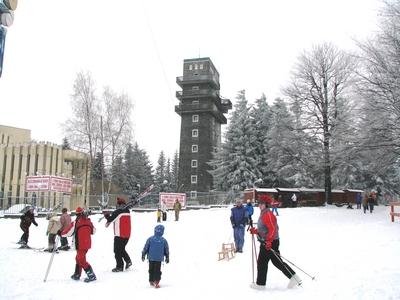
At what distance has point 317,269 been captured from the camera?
29.2 feet

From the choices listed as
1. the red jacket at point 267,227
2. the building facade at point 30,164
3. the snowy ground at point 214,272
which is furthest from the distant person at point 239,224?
the building facade at point 30,164

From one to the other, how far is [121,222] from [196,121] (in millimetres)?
51310

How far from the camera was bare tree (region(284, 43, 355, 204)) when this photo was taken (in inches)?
1379

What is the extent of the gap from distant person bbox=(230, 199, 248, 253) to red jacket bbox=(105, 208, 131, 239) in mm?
4172

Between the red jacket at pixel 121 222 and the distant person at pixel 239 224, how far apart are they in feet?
13.7

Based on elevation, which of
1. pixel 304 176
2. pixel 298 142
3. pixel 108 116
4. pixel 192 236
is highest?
pixel 108 116

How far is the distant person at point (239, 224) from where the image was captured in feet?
40.9

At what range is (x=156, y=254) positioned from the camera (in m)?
7.93

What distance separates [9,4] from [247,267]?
25.5ft

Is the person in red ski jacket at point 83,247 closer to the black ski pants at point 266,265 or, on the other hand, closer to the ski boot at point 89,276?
the ski boot at point 89,276

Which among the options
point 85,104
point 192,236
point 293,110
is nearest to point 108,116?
point 85,104

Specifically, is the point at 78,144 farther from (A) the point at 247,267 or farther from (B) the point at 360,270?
(B) the point at 360,270

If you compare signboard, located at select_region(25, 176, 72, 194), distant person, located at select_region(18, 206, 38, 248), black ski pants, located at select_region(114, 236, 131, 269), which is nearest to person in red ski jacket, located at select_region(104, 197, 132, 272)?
black ski pants, located at select_region(114, 236, 131, 269)

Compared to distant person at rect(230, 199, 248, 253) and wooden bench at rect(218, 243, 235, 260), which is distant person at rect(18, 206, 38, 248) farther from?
distant person at rect(230, 199, 248, 253)
